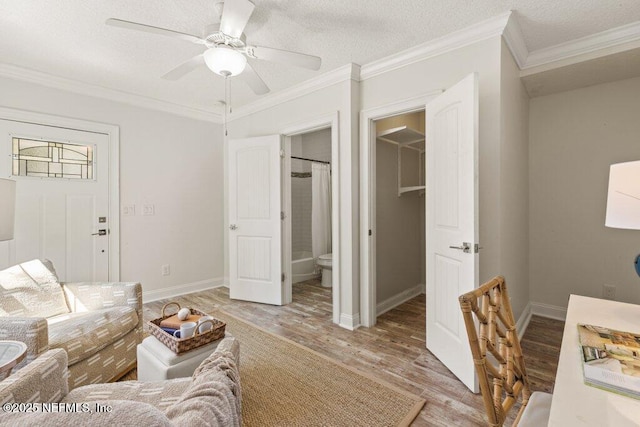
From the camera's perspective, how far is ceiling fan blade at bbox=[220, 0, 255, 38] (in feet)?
5.09

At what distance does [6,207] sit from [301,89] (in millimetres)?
2570

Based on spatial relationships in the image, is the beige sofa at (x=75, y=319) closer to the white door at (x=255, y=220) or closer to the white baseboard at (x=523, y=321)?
the white door at (x=255, y=220)

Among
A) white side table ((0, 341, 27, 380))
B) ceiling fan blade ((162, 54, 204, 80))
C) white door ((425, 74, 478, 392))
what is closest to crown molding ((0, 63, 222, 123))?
ceiling fan blade ((162, 54, 204, 80))

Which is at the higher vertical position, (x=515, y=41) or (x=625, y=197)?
(x=515, y=41)

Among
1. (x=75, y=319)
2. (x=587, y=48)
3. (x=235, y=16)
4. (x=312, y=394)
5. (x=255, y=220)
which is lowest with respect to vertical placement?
(x=312, y=394)

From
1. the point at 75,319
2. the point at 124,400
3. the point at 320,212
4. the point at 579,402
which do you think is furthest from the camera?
the point at 320,212

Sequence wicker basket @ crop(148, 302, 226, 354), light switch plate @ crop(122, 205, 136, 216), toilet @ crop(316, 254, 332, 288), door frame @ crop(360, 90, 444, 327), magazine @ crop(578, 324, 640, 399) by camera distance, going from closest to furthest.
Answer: magazine @ crop(578, 324, 640, 399) → wicker basket @ crop(148, 302, 226, 354) → door frame @ crop(360, 90, 444, 327) → light switch plate @ crop(122, 205, 136, 216) → toilet @ crop(316, 254, 332, 288)

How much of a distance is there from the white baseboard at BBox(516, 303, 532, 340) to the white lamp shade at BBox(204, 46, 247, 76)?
9.84 feet

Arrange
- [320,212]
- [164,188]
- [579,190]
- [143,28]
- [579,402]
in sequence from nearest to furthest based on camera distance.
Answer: [579,402] < [143,28] < [579,190] < [164,188] < [320,212]

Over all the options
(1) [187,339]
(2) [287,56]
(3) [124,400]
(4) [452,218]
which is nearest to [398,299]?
(4) [452,218]

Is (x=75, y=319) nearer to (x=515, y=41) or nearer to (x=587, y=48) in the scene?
(x=515, y=41)

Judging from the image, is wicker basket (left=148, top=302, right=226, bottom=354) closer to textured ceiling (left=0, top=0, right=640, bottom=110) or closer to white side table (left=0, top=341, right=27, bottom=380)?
white side table (left=0, top=341, right=27, bottom=380)

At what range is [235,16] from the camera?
1.66 metres

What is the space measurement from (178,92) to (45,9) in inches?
60.5
